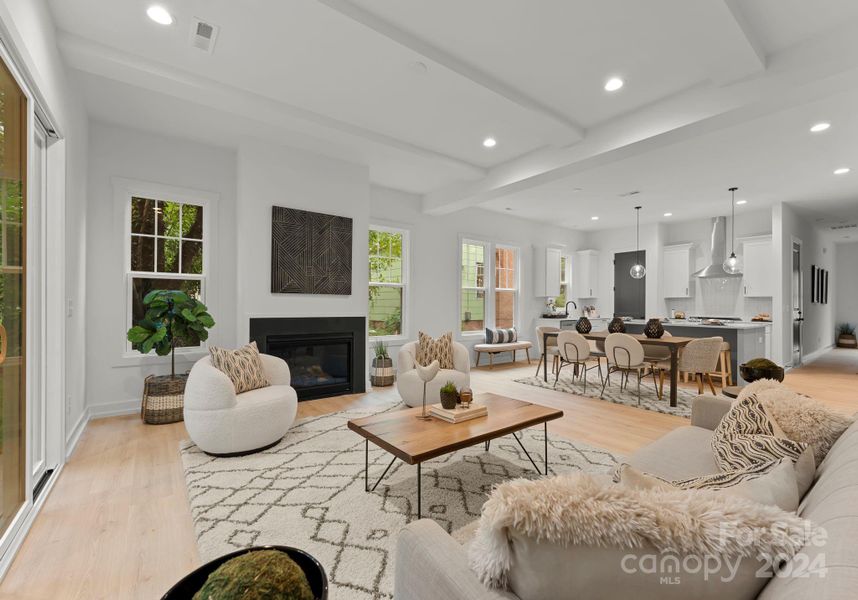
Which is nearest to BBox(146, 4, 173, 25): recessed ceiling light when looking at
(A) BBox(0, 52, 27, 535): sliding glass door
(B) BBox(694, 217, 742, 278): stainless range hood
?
(A) BBox(0, 52, 27, 535): sliding glass door

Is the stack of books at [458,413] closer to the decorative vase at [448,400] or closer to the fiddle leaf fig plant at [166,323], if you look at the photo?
the decorative vase at [448,400]

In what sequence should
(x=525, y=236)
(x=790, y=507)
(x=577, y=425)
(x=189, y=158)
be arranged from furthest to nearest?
1. (x=525, y=236)
2. (x=189, y=158)
3. (x=577, y=425)
4. (x=790, y=507)

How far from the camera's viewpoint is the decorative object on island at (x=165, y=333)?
3.69m

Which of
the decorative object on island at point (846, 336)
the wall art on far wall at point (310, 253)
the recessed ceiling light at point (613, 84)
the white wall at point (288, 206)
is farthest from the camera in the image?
the decorative object on island at point (846, 336)

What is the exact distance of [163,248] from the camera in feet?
14.2

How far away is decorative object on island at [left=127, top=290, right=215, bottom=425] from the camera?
12.1 ft

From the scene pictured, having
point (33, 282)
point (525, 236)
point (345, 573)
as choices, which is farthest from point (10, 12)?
point (525, 236)

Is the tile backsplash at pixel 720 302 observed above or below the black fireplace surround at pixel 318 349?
above

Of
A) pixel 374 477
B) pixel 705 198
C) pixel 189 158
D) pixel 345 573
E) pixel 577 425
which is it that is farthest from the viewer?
pixel 705 198

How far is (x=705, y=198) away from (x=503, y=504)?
24.9 feet

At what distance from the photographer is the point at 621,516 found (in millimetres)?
691

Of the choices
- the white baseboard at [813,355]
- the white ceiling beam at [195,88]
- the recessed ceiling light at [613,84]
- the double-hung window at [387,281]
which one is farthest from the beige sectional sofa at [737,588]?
the white baseboard at [813,355]

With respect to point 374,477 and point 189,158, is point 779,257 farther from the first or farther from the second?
point 189,158

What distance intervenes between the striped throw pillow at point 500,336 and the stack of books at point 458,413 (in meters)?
4.80
